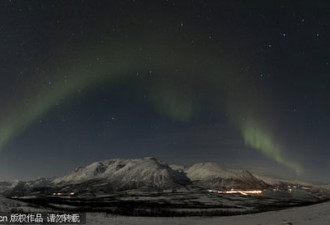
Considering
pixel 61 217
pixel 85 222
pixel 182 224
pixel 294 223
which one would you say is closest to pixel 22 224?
pixel 61 217

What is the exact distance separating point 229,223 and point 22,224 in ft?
95.1

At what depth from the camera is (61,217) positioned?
3641 cm

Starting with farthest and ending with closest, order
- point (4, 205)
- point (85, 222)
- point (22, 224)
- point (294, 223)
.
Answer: point (4, 205) → point (85, 222) → point (22, 224) → point (294, 223)

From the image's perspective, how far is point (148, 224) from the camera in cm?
3769

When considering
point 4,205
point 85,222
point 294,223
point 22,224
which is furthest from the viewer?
point 4,205

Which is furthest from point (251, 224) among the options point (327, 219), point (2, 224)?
point (2, 224)

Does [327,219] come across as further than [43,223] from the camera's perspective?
No

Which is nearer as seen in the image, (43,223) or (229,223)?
(43,223)

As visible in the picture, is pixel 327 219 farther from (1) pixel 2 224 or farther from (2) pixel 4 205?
(2) pixel 4 205

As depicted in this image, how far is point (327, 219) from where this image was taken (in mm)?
31094

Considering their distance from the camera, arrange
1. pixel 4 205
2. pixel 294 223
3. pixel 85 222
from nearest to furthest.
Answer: pixel 294 223, pixel 85 222, pixel 4 205

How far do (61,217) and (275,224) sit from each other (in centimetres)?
2984

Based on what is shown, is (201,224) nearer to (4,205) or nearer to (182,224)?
(182,224)

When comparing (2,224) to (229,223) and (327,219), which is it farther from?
(327,219)
